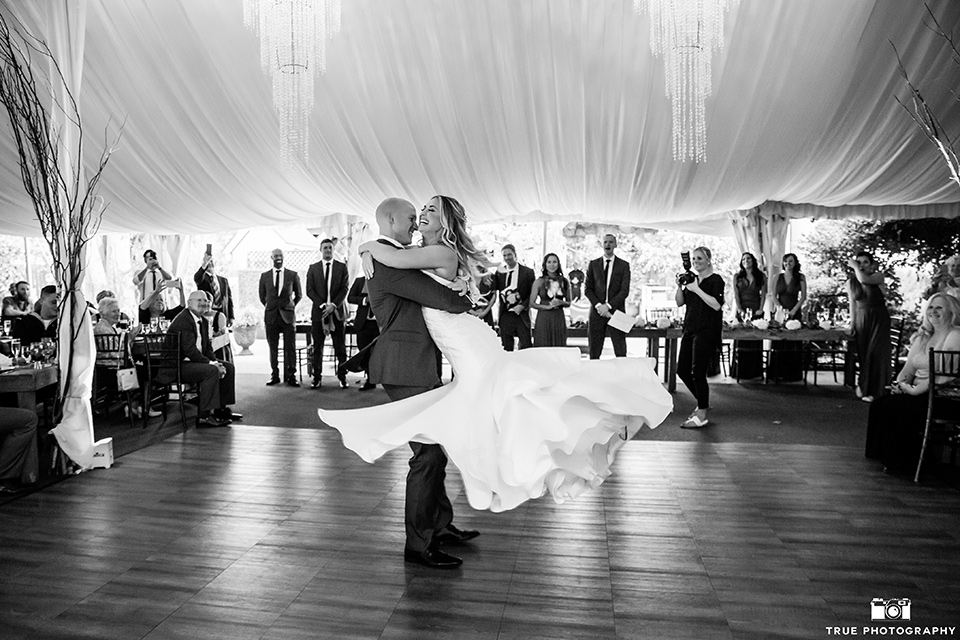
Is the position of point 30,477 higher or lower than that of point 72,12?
lower

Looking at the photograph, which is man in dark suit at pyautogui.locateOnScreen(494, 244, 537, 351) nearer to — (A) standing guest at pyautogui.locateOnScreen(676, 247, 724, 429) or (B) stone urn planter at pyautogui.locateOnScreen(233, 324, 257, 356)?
(A) standing guest at pyautogui.locateOnScreen(676, 247, 724, 429)

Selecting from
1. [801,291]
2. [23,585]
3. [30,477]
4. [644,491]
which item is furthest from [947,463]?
[30,477]

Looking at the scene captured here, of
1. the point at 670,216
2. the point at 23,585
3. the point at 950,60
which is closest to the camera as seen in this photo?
the point at 23,585

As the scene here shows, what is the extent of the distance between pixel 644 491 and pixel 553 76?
3.56m

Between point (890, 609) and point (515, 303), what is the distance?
255 inches

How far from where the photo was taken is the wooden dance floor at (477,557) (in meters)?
2.73

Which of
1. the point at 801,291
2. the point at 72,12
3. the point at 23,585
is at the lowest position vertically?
the point at 23,585

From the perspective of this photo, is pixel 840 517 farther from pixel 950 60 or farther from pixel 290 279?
pixel 290 279

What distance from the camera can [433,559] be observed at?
3246mm

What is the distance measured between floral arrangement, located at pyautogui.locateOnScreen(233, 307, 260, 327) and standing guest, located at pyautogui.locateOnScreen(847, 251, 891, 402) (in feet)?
30.4

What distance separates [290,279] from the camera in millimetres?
9133

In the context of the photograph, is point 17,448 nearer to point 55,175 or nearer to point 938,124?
point 55,175

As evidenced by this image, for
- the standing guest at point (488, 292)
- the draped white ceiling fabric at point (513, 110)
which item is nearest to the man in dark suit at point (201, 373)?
the draped white ceiling fabric at point (513, 110)

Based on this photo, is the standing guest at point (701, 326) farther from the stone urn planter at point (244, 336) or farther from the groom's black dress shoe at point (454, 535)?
the stone urn planter at point (244, 336)
